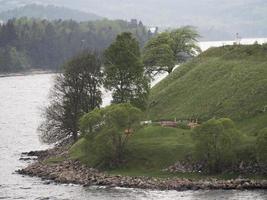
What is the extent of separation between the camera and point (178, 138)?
8575 cm

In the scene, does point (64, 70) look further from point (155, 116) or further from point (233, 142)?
point (233, 142)

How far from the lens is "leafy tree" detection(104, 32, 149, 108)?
90250mm

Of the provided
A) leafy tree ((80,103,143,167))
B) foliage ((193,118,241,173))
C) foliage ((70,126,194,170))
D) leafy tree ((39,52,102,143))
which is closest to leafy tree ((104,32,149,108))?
foliage ((70,126,194,170))

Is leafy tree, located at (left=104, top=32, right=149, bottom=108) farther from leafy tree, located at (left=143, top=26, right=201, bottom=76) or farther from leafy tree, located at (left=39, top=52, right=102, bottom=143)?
leafy tree, located at (left=143, top=26, right=201, bottom=76)

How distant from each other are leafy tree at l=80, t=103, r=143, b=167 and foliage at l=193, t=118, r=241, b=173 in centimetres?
933

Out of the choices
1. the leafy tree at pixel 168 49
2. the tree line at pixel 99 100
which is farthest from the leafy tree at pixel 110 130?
the leafy tree at pixel 168 49

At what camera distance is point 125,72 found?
9031 centimetres

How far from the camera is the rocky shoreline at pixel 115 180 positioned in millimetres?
71812

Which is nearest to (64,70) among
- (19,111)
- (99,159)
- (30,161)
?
(30,161)

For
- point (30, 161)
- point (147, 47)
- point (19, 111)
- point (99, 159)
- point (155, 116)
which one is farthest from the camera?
point (19, 111)

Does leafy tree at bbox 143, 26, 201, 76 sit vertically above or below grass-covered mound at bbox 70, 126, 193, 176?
above

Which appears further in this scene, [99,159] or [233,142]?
[99,159]

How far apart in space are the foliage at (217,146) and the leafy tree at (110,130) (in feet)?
30.6

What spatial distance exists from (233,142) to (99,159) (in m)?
17.0
